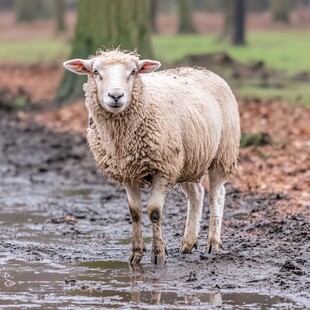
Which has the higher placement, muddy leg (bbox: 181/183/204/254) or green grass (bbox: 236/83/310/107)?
muddy leg (bbox: 181/183/204/254)

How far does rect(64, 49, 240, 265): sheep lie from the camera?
9.32m

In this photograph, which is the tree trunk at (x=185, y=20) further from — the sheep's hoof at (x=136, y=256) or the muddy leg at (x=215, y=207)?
the sheep's hoof at (x=136, y=256)

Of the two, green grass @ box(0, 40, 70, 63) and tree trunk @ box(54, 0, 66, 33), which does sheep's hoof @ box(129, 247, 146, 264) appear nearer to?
green grass @ box(0, 40, 70, 63)

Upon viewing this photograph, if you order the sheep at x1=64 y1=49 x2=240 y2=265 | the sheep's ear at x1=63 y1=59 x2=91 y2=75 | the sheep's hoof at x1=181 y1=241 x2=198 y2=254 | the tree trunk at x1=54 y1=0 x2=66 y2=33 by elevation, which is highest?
the sheep's ear at x1=63 y1=59 x2=91 y2=75

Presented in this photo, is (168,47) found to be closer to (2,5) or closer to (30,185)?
(30,185)

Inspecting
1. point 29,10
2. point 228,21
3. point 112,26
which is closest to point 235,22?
point 228,21

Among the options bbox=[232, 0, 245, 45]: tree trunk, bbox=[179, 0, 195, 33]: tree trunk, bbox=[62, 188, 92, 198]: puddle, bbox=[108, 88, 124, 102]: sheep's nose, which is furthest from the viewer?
bbox=[179, 0, 195, 33]: tree trunk

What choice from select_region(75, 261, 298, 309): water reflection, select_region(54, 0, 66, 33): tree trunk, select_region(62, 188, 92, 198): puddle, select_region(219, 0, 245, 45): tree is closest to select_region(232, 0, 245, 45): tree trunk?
select_region(219, 0, 245, 45): tree

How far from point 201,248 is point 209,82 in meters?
1.63

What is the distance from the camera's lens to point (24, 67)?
36.0 meters

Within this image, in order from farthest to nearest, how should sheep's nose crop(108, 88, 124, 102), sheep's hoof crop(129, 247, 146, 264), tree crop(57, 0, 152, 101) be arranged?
tree crop(57, 0, 152, 101)
sheep's hoof crop(129, 247, 146, 264)
sheep's nose crop(108, 88, 124, 102)

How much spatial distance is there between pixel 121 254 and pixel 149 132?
1.31m

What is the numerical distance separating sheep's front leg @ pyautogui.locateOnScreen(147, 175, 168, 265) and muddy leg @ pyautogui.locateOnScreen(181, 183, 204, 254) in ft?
2.12

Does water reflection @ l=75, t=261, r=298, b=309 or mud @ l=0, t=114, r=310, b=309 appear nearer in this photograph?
water reflection @ l=75, t=261, r=298, b=309
